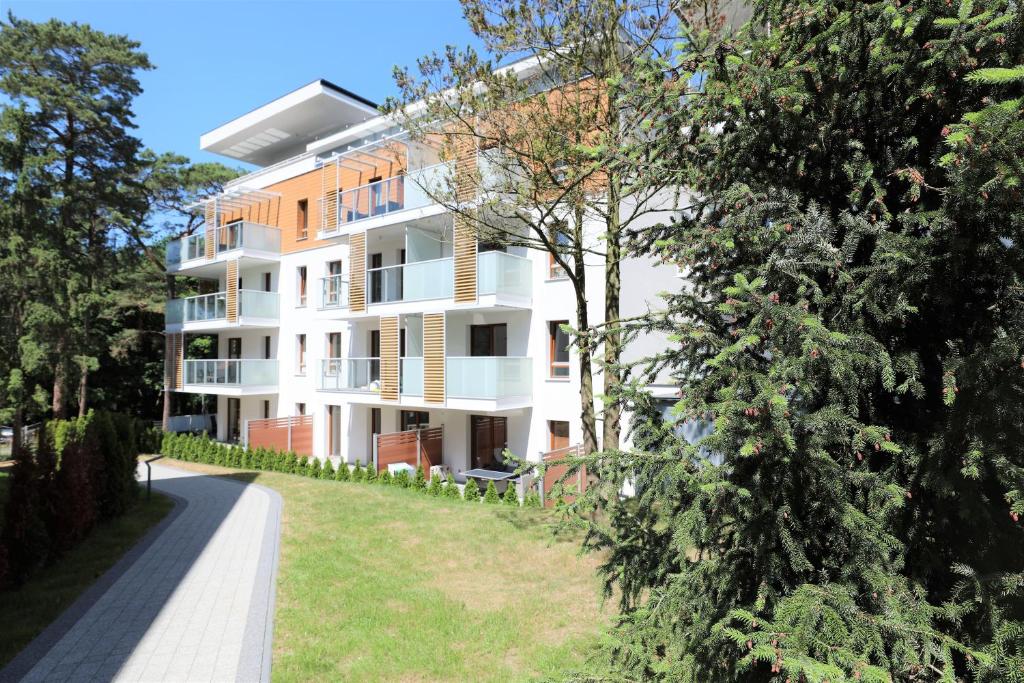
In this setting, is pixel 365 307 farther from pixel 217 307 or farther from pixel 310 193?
pixel 217 307

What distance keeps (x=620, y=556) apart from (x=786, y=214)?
266cm

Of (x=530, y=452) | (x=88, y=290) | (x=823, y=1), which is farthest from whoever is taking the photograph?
(x=88, y=290)

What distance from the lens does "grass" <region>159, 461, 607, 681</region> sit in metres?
5.82

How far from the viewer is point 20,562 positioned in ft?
26.9

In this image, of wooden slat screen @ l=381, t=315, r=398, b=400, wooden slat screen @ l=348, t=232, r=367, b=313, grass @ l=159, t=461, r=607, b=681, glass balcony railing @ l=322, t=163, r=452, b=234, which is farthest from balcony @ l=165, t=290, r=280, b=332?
grass @ l=159, t=461, r=607, b=681

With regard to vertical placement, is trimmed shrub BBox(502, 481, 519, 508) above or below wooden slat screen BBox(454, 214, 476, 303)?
below

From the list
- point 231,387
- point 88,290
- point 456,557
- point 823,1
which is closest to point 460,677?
point 456,557

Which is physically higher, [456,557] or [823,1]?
[823,1]

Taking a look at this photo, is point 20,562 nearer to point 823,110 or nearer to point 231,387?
point 823,110

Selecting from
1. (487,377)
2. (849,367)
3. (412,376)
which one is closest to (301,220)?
(412,376)

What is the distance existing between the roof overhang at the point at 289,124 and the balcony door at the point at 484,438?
13238 mm

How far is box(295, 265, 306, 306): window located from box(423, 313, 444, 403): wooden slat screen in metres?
9.14

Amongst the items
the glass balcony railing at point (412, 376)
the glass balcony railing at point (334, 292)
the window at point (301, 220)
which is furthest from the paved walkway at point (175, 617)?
the window at point (301, 220)

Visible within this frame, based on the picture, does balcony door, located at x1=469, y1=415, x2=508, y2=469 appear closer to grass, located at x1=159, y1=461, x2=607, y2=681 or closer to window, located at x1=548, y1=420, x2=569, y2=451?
window, located at x1=548, y1=420, x2=569, y2=451
